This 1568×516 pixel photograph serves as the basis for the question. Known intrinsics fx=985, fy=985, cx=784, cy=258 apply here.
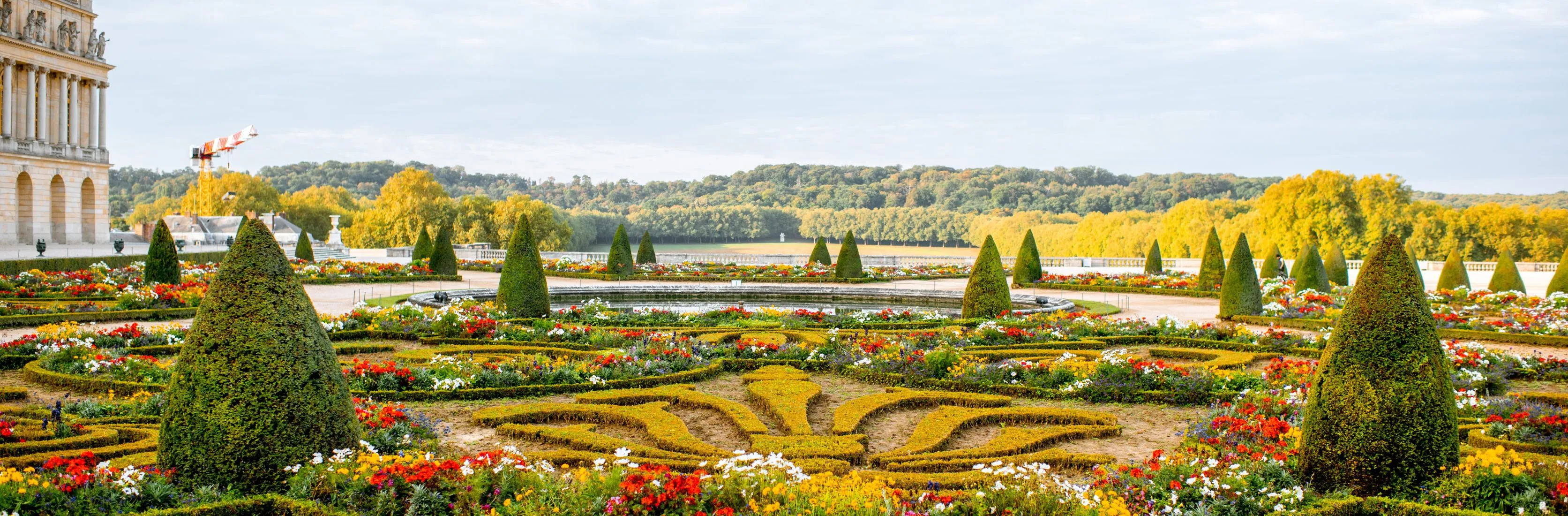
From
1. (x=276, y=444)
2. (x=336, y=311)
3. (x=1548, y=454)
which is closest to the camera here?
(x=276, y=444)

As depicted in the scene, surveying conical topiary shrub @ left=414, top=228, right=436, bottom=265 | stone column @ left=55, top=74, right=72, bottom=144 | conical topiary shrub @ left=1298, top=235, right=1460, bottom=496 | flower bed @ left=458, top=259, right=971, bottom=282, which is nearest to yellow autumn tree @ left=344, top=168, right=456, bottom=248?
stone column @ left=55, top=74, right=72, bottom=144

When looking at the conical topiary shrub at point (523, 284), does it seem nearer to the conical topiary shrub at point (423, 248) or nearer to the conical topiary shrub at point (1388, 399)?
the conical topiary shrub at point (1388, 399)

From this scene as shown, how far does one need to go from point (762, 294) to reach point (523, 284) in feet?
30.5

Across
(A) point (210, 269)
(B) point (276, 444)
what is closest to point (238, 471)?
(B) point (276, 444)

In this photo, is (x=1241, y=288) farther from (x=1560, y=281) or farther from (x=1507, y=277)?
(x=1507, y=277)

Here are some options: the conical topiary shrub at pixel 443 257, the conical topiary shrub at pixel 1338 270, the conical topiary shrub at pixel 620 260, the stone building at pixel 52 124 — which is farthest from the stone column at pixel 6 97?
the conical topiary shrub at pixel 1338 270

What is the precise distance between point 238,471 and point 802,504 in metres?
3.28

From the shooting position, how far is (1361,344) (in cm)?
602

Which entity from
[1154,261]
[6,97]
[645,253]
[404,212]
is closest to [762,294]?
[645,253]

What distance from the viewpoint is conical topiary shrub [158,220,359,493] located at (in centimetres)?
569

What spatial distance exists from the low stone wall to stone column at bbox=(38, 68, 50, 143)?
38.1 metres

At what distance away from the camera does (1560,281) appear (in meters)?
24.8

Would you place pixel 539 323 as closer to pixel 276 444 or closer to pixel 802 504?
pixel 276 444

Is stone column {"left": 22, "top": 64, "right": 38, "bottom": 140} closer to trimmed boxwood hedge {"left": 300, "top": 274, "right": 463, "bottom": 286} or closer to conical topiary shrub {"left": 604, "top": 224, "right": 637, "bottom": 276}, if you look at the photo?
trimmed boxwood hedge {"left": 300, "top": 274, "right": 463, "bottom": 286}
